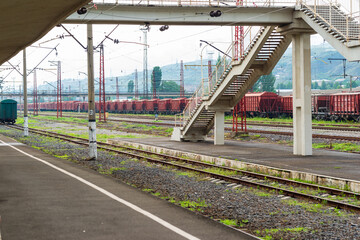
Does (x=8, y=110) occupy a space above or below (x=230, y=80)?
below

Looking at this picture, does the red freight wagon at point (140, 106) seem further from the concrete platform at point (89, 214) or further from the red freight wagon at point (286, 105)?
the concrete platform at point (89, 214)

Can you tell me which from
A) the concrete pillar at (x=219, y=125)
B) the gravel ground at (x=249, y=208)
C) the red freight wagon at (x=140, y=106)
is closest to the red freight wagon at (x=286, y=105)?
the concrete pillar at (x=219, y=125)

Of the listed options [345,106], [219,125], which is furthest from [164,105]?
[219,125]

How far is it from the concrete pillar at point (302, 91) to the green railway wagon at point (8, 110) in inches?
2025

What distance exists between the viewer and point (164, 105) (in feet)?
250

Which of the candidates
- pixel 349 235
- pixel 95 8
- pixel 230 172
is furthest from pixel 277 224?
pixel 95 8

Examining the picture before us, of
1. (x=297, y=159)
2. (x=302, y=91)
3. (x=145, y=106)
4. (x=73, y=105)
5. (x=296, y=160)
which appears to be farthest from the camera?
(x=73, y=105)

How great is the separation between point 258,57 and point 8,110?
5009 centimetres

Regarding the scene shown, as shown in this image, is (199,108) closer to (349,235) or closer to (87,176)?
(87,176)

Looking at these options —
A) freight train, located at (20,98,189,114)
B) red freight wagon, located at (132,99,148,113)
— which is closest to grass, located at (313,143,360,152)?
freight train, located at (20,98,189,114)

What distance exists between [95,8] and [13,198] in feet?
30.6

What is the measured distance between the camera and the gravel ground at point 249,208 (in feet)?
28.1

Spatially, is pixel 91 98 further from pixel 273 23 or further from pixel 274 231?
pixel 274 231

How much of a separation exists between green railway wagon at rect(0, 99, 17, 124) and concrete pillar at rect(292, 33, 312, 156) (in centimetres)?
5143
